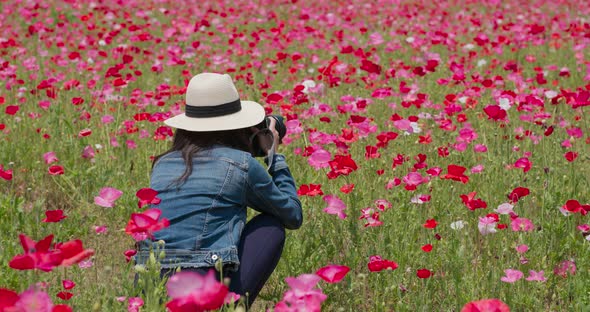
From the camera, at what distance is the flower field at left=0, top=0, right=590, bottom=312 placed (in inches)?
97.1

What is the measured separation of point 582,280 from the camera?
9.23ft

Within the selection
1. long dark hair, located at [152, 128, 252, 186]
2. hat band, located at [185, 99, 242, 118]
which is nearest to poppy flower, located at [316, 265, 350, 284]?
long dark hair, located at [152, 128, 252, 186]

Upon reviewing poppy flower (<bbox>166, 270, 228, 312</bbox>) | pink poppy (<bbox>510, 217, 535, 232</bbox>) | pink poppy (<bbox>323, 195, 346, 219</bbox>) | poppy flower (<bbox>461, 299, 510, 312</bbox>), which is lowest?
pink poppy (<bbox>510, 217, 535, 232</bbox>)

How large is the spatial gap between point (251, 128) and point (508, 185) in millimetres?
1431

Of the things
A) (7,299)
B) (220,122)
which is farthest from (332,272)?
(220,122)

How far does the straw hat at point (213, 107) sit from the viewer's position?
8.74ft

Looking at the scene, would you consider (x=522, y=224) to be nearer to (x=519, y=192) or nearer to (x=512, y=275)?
(x=519, y=192)

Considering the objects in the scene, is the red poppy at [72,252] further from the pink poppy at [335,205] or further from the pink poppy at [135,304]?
the pink poppy at [335,205]

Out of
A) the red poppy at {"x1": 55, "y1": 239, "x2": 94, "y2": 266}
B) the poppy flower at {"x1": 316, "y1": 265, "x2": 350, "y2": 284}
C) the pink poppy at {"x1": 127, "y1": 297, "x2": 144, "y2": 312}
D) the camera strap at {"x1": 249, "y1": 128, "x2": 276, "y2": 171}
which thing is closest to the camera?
the red poppy at {"x1": 55, "y1": 239, "x2": 94, "y2": 266}

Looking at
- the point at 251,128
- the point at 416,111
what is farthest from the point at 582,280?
the point at 416,111

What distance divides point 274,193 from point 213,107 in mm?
356

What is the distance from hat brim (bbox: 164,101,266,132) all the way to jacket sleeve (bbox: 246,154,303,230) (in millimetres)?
152

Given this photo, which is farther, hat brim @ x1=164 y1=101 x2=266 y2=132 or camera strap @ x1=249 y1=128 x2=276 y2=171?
camera strap @ x1=249 y1=128 x2=276 y2=171

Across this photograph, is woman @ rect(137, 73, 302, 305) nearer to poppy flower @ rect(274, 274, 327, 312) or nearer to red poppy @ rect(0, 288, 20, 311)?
poppy flower @ rect(274, 274, 327, 312)
